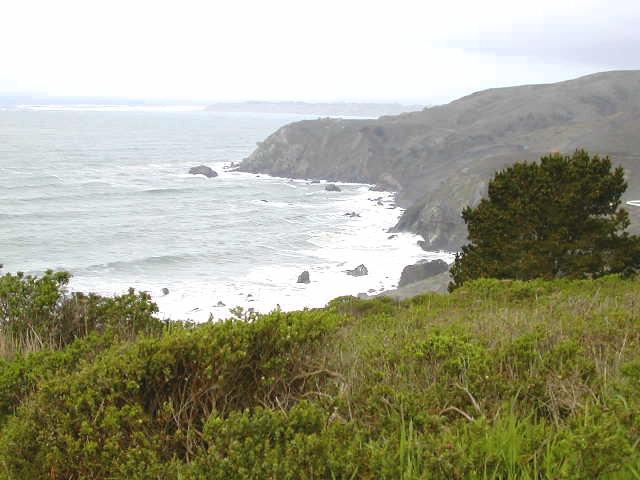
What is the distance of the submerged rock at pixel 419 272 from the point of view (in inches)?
1762

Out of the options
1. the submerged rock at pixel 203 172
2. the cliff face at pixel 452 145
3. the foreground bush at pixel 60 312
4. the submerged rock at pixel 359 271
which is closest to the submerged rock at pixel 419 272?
the submerged rock at pixel 359 271

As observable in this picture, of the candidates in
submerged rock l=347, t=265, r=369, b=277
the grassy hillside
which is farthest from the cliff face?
the grassy hillside

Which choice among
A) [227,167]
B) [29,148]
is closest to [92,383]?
[227,167]

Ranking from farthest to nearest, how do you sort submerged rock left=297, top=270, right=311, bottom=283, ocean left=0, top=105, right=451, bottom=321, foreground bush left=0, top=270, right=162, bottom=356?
1. submerged rock left=297, top=270, right=311, bottom=283
2. ocean left=0, top=105, right=451, bottom=321
3. foreground bush left=0, top=270, right=162, bottom=356

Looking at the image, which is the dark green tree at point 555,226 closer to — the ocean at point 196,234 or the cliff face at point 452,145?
the ocean at point 196,234

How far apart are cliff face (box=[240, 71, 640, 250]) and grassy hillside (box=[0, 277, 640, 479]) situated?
53955 millimetres

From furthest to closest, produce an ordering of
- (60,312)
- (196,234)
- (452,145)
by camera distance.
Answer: (452,145) < (196,234) < (60,312)

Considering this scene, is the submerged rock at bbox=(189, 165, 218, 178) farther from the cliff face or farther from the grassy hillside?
the grassy hillside

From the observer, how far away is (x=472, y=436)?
122 inches

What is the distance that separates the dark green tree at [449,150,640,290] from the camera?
786 inches

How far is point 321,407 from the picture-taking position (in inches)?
150

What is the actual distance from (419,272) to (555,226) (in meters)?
24.7

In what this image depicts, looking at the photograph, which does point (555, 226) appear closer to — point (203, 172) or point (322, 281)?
point (322, 281)

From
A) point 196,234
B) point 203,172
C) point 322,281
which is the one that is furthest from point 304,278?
point 203,172
